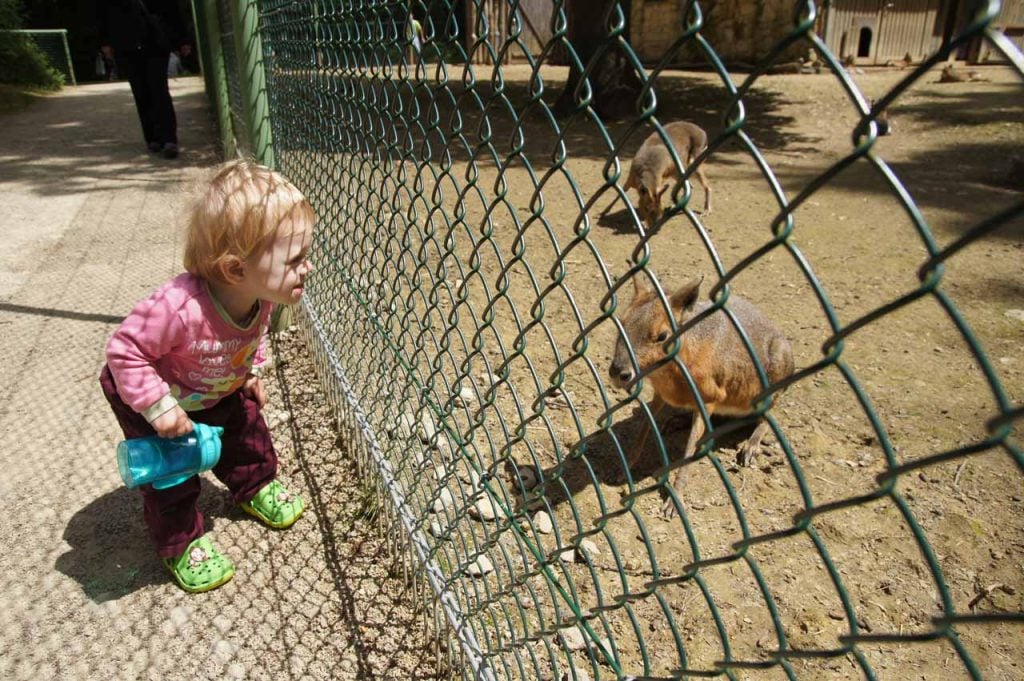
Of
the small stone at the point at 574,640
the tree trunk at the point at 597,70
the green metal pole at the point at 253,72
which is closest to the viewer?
the small stone at the point at 574,640

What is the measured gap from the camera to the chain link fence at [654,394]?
2.87 feet

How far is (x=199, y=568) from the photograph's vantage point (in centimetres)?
221

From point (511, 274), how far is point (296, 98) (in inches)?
76.3

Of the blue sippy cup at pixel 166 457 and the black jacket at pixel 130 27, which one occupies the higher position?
the black jacket at pixel 130 27

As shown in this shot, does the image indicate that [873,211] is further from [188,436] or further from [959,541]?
[188,436]

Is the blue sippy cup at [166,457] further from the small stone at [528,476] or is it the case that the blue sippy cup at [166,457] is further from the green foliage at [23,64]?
the green foliage at [23,64]

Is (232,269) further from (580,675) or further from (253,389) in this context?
(580,675)

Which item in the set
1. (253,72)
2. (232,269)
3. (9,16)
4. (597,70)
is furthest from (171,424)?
(9,16)

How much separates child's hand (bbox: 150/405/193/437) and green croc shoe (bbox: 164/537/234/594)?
0.54m

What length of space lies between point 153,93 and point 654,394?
6.52 metres

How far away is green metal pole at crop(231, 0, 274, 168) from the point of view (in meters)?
3.56

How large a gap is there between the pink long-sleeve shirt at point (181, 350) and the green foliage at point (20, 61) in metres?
15.7

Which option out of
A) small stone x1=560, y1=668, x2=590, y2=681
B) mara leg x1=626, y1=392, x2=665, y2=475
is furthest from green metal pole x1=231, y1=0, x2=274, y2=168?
small stone x1=560, y1=668, x2=590, y2=681

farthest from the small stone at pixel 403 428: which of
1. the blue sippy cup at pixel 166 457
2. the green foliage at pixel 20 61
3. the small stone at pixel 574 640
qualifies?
the green foliage at pixel 20 61
